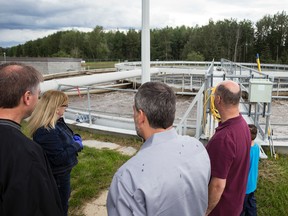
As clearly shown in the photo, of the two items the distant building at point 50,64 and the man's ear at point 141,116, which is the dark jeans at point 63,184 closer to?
the man's ear at point 141,116

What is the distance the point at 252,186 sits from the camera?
2.98 metres

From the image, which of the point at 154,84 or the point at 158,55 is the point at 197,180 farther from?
the point at 158,55

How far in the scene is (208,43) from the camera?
2378 inches

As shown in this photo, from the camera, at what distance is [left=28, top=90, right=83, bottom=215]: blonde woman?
8.64 feet

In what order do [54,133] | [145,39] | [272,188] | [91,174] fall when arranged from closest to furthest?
[54,133]
[272,188]
[91,174]
[145,39]

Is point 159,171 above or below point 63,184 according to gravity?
above

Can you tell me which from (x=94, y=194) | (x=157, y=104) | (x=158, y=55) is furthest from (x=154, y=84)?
(x=158, y=55)

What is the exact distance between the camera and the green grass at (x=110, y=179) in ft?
12.3

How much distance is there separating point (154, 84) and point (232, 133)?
2.99 ft

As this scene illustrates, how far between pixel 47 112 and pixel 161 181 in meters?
1.74

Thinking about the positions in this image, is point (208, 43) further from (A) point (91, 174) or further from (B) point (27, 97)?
(B) point (27, 97)

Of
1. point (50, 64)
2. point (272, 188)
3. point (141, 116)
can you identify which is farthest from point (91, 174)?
point (50, 64)

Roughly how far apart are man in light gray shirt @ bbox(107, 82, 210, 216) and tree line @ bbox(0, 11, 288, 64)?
49805 mm

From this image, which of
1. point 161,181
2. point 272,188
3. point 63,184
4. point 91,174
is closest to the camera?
point 161,181
